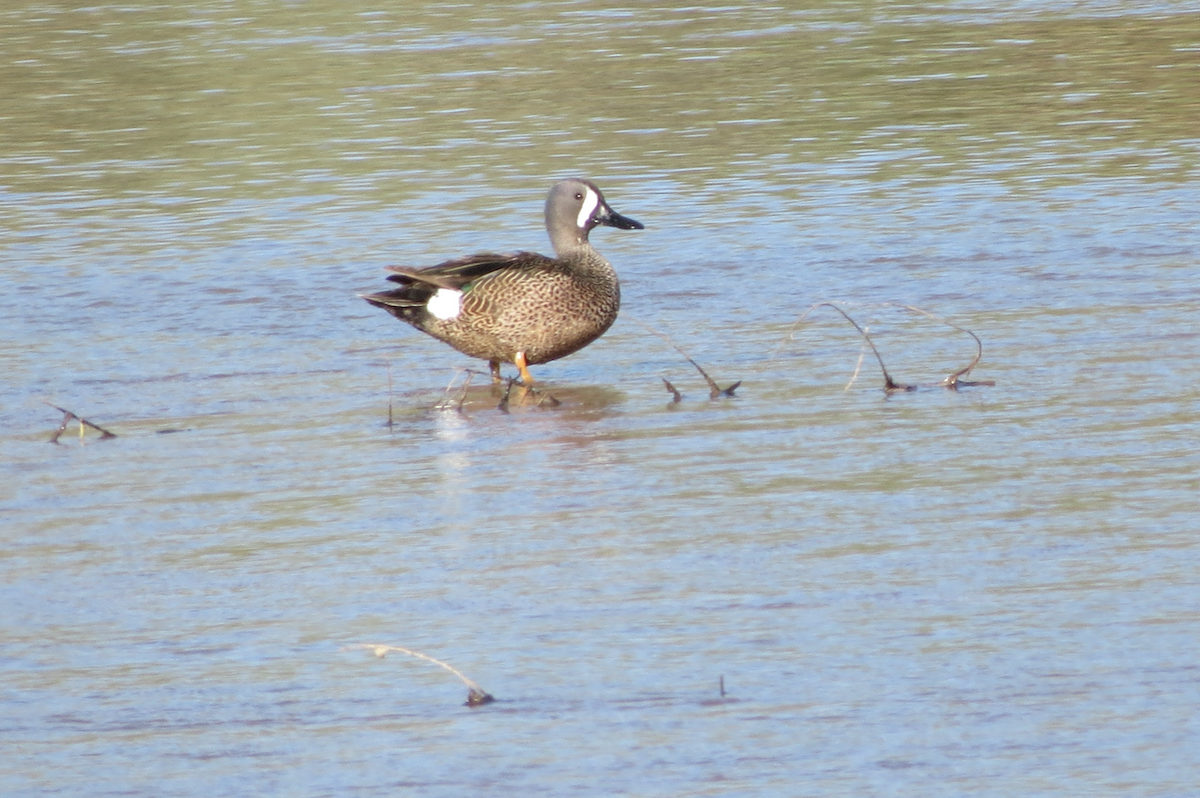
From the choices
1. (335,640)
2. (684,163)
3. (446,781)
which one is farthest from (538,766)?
(684,163)

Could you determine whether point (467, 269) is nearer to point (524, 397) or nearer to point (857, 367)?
point (524, 397)

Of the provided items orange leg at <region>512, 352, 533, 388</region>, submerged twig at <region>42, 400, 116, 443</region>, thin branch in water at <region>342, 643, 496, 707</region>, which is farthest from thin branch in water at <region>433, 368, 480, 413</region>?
thin branch in water at <region>342, 643, 496, 707</region>

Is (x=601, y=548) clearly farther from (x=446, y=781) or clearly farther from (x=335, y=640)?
(x=446, y=781)

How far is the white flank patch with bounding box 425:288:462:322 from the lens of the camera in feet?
29.0

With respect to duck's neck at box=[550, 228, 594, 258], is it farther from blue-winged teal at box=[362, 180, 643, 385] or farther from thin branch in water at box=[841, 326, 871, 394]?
thin branch in water at box=[841, 326, 871, 394]

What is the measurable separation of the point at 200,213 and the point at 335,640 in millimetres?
8372

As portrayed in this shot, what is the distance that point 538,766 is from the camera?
4414 mm

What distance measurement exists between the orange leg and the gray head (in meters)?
0.68

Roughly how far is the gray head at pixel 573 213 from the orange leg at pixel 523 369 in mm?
681

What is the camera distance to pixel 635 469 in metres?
7.01

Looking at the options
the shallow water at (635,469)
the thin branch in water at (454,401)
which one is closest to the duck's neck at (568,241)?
the shallow water at (635,469)

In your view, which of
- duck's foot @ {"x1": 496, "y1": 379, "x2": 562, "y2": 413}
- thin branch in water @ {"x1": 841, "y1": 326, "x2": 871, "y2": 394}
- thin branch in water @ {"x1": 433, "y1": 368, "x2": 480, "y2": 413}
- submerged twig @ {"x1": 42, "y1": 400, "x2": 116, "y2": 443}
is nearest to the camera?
submerged twig @ {"x1": 42, "y1": 400, "x2": 116, "y2": 443}

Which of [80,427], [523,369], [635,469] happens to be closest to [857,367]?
[635,469]

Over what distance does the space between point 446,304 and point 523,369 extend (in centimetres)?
→ 43
